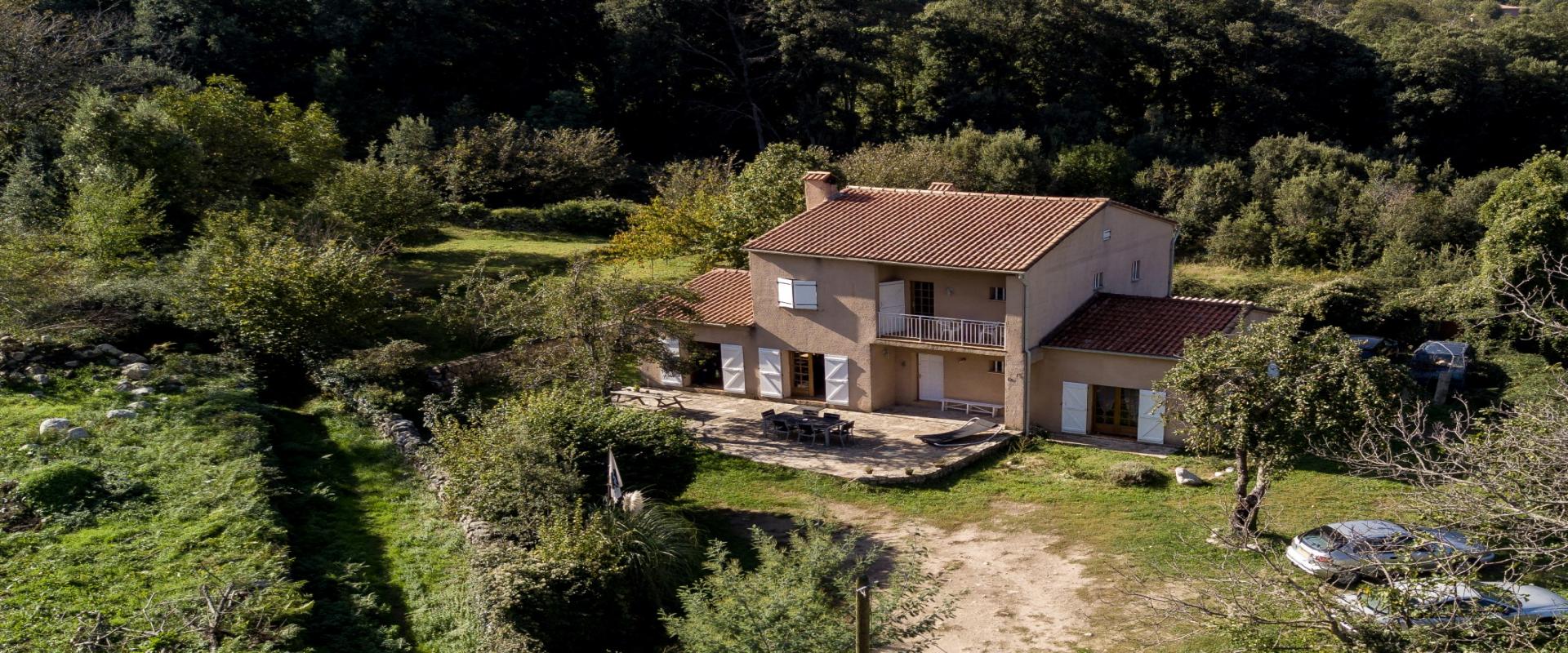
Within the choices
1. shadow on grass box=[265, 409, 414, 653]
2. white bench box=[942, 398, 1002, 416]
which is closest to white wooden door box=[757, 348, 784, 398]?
white bench box=[942, 398, 1002, 416]

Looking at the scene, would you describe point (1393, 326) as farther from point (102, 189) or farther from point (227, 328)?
point (102, 189)

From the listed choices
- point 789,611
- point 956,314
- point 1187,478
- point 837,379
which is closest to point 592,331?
point 837,379

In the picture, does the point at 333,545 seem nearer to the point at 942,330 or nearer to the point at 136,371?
the point at 136,371

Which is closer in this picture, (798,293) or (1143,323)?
(1143,323)

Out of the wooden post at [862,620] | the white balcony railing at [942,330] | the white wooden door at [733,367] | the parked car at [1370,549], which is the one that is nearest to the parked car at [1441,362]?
the white balcony railing at [942,330]

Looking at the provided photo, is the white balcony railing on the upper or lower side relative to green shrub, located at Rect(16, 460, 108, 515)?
lower

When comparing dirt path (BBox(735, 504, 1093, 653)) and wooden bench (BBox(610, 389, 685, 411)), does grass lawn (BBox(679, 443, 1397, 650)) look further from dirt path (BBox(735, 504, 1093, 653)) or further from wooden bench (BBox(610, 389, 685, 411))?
wooden bench (BBox(610, 389, 685, 411))

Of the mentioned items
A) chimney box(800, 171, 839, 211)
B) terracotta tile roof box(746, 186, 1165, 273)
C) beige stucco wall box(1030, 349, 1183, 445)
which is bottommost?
beige stucco wall box(1030, 349, 1183, 445)
